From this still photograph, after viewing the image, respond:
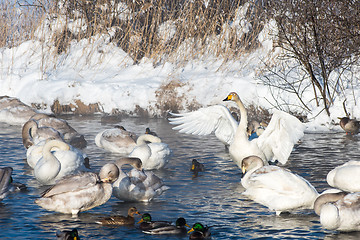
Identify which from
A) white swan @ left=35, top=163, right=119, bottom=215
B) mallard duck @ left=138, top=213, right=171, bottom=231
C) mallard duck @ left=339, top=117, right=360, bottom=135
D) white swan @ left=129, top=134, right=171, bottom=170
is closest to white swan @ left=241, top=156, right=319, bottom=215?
mallard duck @ left=138, top=213, right=171, bottom=231

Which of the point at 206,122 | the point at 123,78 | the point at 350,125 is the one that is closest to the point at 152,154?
the point at 206,122

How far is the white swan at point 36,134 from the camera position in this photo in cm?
1285

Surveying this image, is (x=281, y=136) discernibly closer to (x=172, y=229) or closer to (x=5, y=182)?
(x=172, y=229)

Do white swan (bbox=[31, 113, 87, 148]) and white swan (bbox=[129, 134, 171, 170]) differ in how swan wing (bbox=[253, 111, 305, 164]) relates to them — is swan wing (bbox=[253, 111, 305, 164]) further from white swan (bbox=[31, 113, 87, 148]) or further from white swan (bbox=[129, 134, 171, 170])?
white swan (bbox=[31, 113, 87, 148])

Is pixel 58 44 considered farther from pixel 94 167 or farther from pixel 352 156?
pixel 352 156

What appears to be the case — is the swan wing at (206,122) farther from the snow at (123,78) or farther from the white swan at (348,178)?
the snow at (123,78)

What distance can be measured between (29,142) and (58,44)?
34.7ft

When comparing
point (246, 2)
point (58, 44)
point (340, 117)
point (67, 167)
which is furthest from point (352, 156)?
point (58, 44)

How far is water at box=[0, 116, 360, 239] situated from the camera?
272 inches

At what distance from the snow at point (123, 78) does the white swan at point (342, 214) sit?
9775 millimetres

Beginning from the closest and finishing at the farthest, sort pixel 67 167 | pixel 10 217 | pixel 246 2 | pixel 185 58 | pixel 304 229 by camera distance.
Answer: pixel 304 229 < pixel 10 217 < pixel 67 167 < pixel 185 58 < pixel 246 2

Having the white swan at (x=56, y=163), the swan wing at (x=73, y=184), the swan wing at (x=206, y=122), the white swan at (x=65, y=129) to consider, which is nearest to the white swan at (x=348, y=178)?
the swan wing at (x=73, y=184)

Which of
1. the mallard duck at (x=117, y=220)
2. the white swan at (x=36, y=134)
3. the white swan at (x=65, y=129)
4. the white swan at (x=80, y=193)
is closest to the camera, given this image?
the mallard duck at (x=117, y=220)

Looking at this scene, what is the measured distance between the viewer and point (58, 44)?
22531 millimetres
